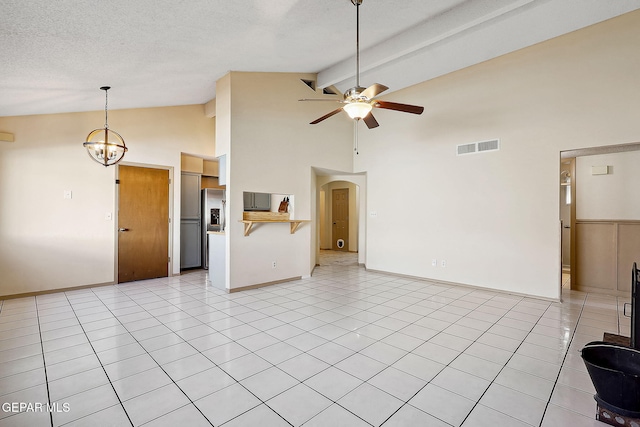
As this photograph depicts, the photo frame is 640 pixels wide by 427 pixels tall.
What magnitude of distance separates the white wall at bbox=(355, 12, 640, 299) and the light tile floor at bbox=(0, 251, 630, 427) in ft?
3.06

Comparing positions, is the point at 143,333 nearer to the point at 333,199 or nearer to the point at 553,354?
the point at 553,354

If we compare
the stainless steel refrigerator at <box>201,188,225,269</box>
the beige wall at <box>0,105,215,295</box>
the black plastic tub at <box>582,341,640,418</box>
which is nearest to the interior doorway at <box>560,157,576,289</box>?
the black plastic tub at <box>582,341,640,418</box>

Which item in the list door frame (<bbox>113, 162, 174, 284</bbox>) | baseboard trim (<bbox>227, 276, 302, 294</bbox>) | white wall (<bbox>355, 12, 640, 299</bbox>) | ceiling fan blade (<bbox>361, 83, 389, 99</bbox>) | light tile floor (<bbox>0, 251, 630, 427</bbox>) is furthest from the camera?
door frame (<bbox>113, 162, 174, 284</bbox>)

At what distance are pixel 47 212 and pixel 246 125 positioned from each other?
349 cm

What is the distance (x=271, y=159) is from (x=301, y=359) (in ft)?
12.2

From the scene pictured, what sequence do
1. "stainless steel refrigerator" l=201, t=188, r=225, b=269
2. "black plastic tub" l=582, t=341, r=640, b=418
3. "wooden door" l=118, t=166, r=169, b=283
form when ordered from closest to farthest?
"black plastic tub" l=582, t=341, r=640, b=418
"wooden door" l=118, t=166, r=169, b=283
"stainless steel refrigerator" l=201, t=188, r=225, b=269

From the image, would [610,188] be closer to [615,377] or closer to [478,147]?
[478,147]

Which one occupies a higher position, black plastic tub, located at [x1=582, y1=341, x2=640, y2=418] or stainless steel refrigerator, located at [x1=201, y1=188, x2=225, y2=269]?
stainless steel refrigerator, located at [x1=201, y1=188, x2=225, y2=269]

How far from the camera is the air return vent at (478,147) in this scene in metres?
5.01

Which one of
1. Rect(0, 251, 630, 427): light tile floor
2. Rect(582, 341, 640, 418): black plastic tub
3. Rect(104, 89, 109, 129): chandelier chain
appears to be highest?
Rect(104, 89, 109, 129): chandelier chain

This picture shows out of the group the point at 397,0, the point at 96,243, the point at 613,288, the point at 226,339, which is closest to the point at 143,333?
the point at 226,339

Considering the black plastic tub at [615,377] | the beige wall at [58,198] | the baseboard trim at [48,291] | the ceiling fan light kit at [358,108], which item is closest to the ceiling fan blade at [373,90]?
the ceiling fan light kit at [358,108]

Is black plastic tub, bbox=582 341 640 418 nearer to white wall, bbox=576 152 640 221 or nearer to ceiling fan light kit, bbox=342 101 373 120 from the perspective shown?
ceiling fan light kit, bbox=342 101 373 120

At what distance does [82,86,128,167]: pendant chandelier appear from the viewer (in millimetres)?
4758
